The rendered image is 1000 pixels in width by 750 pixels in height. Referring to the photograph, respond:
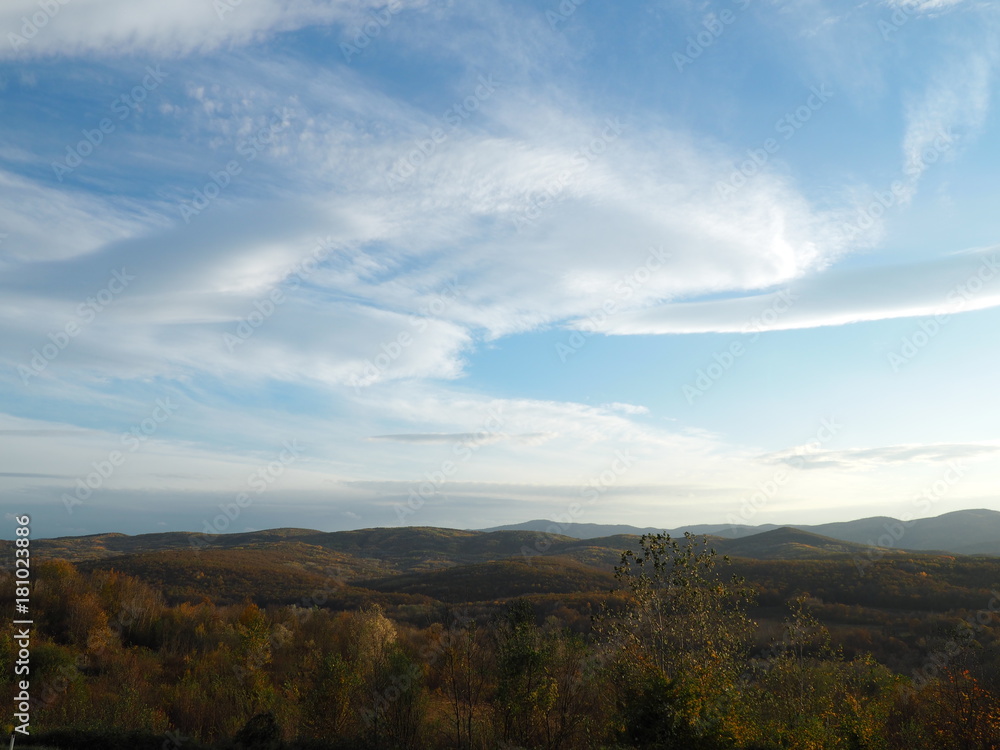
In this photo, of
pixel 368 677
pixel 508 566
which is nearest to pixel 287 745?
pixel 368 677

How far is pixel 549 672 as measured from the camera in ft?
65.2

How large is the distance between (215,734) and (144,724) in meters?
3.03

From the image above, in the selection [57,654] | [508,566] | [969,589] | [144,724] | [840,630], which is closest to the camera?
[144,724]

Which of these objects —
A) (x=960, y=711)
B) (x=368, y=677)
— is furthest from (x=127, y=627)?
(x=960, y=711)

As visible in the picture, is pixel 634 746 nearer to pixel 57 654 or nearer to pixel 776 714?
pixel 776 714

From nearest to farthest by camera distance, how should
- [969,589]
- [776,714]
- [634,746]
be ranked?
Result: [634,746]
[776,714]
[969,589]

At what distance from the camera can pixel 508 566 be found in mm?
97938

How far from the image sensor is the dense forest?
52.0ft

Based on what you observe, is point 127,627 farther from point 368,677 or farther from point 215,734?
point 368,677

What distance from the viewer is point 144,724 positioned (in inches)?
981

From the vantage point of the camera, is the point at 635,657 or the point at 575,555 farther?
the point at 575,555

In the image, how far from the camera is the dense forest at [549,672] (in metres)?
15.8

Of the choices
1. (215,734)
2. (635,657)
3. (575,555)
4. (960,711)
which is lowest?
(575,555)

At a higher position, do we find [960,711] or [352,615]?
[960,711]
